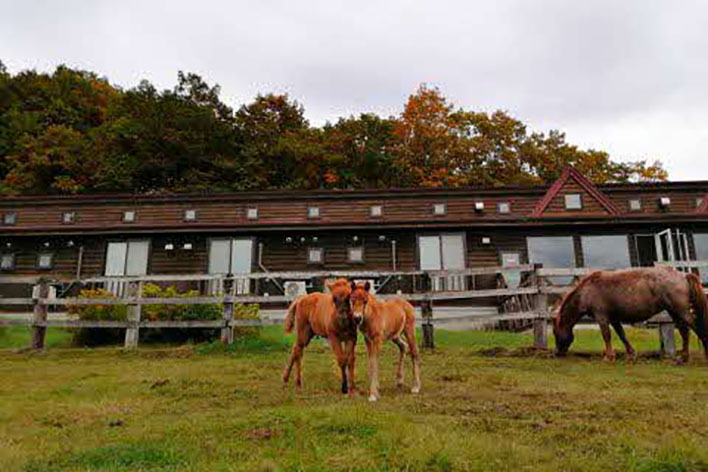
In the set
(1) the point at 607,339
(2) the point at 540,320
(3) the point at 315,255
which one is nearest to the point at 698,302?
(1) the point at 607,339

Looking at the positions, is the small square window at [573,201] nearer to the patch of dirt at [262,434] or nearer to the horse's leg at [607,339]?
the horse's leg at [607,339]

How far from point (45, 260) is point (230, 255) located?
7.54m

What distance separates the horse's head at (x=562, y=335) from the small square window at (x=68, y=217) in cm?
2036

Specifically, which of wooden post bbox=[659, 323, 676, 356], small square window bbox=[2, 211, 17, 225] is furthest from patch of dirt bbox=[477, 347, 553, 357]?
small square window bbox=[2, 211, 17, 225]

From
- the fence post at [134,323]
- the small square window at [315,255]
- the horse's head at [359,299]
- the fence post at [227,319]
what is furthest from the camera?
the small square window at [315,255]

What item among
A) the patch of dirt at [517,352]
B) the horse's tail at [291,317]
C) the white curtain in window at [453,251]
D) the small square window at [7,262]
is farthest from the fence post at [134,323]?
the small square window at [7,262]

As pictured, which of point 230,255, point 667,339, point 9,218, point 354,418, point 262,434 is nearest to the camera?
point 262,434

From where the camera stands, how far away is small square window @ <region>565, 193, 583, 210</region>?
22625 millimetres

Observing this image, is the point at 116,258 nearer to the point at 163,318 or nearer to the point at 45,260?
the point at 45,260

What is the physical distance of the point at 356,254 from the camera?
22109mm

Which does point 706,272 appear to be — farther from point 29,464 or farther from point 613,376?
point 29,464

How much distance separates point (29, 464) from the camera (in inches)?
150

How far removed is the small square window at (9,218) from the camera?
23491 millimetres

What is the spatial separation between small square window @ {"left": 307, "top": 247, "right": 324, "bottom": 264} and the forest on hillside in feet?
57.6
